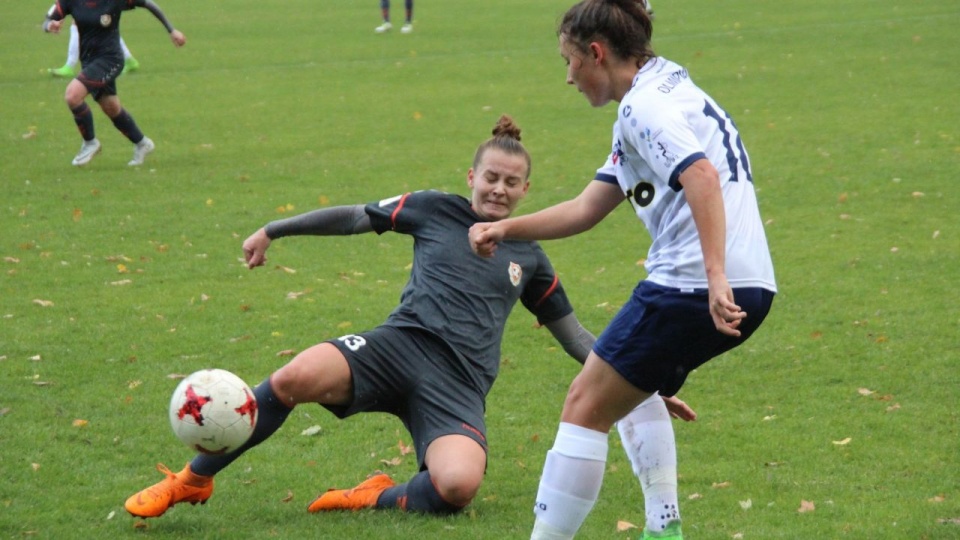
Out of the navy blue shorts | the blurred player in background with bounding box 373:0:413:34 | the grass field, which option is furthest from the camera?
the blurred player in background with bounding box 373:0:413:34

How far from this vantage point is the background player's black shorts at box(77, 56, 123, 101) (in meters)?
13.5

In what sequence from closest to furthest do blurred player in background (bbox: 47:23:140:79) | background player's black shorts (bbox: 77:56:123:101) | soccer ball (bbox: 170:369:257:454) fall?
soccer ball (bbox: 170:369:257:454) < background player's black shorts (bbox: 77:56:123:101) < blurred player in background (bbox: 47:23:140:79)

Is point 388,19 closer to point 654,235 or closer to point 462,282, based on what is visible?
point 462,282

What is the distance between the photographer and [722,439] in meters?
6.06

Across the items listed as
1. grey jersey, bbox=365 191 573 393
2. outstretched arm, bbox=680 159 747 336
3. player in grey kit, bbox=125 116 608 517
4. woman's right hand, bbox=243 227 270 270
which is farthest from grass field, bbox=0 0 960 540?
outstretched arm, bbox=680 159 747 336

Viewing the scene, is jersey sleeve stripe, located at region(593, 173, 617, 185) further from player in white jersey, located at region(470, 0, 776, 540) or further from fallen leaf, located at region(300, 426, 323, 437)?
fallen leaf, located at region(300, 426, 323, 437)

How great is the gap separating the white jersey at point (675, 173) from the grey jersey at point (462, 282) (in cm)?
139

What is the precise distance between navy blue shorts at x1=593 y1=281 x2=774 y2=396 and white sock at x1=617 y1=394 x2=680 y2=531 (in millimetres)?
491

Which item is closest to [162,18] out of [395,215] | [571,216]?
[395,215]

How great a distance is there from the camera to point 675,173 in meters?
3.81

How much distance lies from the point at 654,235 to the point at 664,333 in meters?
0.36

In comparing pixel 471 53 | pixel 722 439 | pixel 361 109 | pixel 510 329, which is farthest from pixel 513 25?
pixel 722 439

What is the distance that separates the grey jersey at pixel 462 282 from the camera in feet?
17.6

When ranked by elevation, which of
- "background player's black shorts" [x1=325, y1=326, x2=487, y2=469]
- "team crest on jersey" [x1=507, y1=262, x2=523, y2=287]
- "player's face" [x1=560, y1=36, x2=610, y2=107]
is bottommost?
"background player's black shorts" [x1=325, y1=326, x2=487, y2=469]
